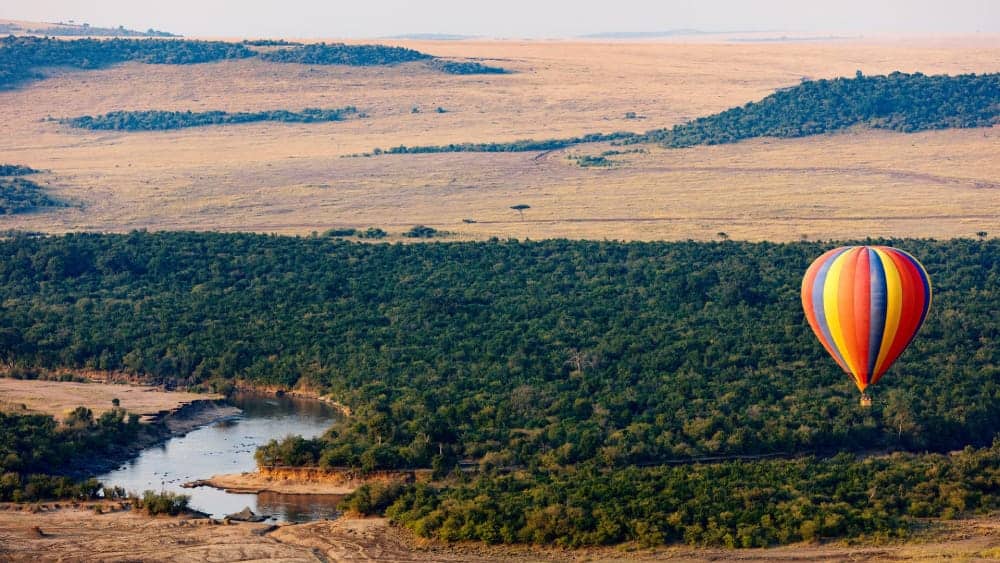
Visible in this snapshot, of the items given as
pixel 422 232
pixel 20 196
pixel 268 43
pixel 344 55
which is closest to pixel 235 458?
pixel 422 232

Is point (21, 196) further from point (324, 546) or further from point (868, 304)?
point (324, 546)

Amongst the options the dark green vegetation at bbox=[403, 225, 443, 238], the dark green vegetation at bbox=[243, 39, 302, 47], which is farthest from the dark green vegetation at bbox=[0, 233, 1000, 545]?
the dark green vegetation at bbox=[243, 39, 302, 47]

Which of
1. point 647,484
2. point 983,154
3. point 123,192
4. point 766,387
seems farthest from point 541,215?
point 647,484

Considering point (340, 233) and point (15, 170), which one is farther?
point (15, 170)

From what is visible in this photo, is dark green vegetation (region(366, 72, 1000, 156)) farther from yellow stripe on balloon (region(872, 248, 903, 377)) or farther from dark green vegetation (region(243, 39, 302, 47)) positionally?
yellow stripe on balloon (region(872, 248, 903, 377))

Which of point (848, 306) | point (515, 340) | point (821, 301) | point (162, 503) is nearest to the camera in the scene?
point (162, 503)

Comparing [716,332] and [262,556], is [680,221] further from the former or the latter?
[262,556]

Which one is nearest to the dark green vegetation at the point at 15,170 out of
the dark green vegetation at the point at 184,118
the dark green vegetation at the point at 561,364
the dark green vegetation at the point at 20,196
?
the dark green vegetation at the point at 20,196

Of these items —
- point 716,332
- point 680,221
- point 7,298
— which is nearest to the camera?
point 716,332
